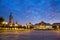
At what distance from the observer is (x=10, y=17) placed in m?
134

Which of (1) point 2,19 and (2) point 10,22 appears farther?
(2) point 10,22

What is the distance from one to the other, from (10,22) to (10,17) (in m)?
5.20

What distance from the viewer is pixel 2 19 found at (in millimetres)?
126938

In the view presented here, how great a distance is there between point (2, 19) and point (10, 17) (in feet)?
30.4

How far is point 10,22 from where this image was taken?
13725cm

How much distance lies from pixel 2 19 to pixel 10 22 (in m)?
11.8
